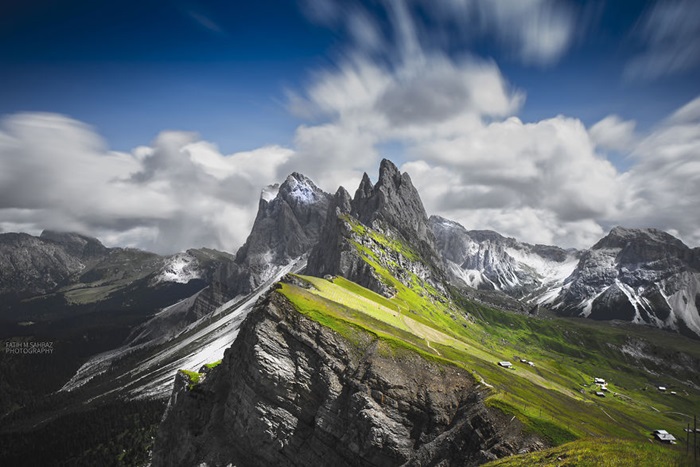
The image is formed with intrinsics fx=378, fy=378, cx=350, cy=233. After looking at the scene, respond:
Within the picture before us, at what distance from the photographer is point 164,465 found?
83.5 m

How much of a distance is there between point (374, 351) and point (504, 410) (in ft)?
74.5

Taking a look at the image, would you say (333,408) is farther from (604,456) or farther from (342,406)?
(604,456)

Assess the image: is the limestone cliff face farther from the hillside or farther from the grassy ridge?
the grassy ridge

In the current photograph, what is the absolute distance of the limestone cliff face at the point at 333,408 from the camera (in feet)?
170

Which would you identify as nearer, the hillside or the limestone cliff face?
the hillside

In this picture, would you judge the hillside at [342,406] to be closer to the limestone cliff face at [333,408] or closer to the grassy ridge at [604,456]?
the limestone cliff face at [333,408]

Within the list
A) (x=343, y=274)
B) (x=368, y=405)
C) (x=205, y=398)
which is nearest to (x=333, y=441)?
(x=368, y=405)

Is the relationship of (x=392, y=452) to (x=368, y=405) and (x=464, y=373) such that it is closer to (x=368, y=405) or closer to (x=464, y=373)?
(x=368, y=405)

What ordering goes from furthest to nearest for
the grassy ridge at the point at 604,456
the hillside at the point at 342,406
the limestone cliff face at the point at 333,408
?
the limestone cliff face at the point at 333,408
the hillside at the point at 342,406
the grassy ridge at the point at 604,456

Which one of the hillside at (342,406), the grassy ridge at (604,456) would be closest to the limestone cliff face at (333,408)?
the hillside at (342,406)

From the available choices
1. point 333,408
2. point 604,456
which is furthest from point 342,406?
point 604,456

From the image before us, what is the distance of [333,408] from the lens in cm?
→ 6209

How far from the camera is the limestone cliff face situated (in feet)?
170

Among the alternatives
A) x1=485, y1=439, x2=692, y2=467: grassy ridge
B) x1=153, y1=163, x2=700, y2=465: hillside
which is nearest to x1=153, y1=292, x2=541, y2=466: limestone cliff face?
x1=153, y1=163, x2=700, y2=465: hillside
